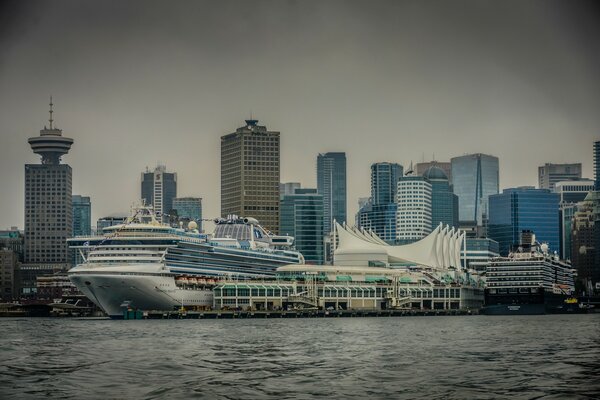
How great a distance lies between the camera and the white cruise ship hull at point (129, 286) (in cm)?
14538

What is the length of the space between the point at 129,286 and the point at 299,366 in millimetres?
83001

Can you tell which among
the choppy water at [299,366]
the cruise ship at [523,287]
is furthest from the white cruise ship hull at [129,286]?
the cruise ship at [523,287]

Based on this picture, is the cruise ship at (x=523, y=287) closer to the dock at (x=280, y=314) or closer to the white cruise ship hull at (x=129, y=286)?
the dock at (x=280, y=314)

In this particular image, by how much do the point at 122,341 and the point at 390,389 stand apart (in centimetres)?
3878

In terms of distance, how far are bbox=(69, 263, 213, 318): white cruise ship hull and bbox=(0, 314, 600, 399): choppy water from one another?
45.4 metres

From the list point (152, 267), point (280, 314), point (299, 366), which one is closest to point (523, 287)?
point (280, 314)

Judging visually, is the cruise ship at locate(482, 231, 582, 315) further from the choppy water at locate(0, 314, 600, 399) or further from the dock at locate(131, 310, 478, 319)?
the choppy water at locate(0, 314, 600, 399)

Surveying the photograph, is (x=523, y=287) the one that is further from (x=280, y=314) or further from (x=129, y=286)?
(x=129, y=286)

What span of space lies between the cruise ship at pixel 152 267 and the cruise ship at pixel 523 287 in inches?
1564

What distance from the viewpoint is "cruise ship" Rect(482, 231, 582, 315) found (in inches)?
7176

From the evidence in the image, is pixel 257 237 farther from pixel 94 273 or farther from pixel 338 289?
pixel 94 273

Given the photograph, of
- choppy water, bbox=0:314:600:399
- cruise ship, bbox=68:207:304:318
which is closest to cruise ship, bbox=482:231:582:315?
cruise ship, bbox=68:207:304:318

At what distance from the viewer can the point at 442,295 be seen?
197 m

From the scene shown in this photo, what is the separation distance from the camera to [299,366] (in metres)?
65.5
